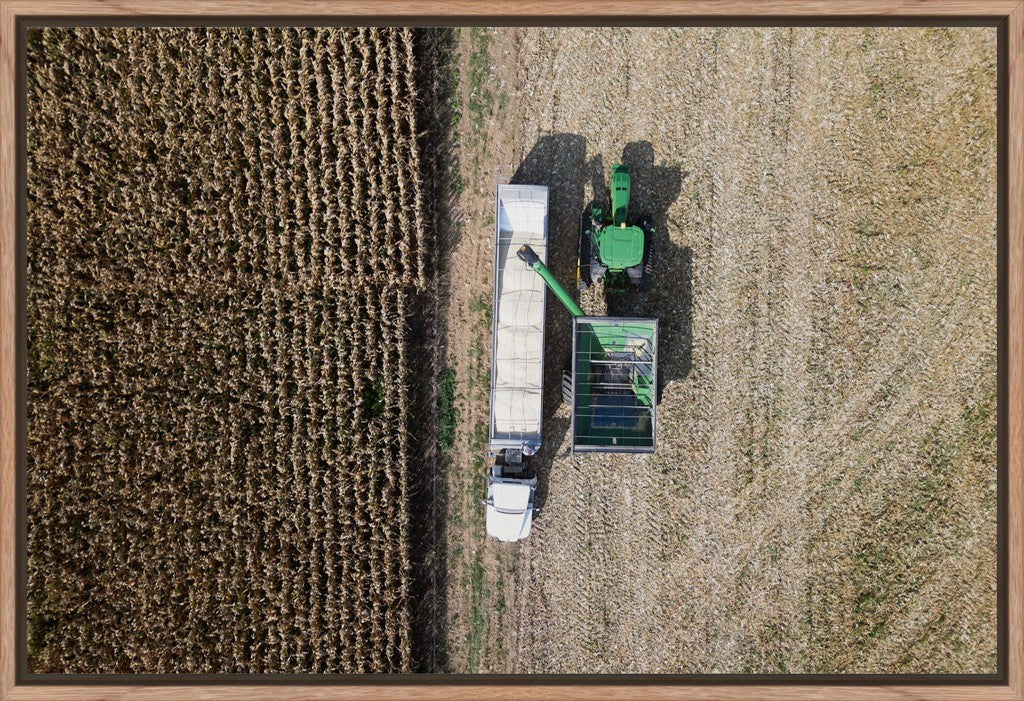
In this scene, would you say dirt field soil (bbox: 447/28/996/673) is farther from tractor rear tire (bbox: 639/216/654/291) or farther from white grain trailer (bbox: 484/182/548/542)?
white grain trailer (bbox: 484/182/548/542)

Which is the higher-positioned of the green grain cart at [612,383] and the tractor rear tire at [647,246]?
the tractor rear tire at [647,246]

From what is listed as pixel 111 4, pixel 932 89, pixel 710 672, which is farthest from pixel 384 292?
pixel 932 89

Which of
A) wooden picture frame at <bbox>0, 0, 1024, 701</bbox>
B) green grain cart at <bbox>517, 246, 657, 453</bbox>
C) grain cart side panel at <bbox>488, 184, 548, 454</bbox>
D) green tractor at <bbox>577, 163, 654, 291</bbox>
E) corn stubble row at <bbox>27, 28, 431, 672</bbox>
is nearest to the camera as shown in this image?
wooden picture frame at <bbox>0, 0, 1024, 701</bbox>

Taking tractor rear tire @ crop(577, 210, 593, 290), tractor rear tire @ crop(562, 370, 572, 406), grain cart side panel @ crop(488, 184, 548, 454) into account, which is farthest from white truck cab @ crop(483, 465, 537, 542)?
tractor rear tire @ crop(577, 210, 593, 290)

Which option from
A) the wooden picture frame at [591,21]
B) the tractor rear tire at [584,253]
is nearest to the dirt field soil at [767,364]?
the tractor rear tire at [584,253]

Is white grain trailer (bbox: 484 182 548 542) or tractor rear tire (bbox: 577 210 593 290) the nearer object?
white grain trailer (bbox: 484 182 548 542)

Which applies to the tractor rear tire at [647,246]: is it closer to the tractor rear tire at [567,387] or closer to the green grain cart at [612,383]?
the green grain cart at [612,383]

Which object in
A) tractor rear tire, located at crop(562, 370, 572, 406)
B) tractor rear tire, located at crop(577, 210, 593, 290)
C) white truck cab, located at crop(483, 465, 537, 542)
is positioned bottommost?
white truck cab, located at crop(483, 465, 537, 542)
